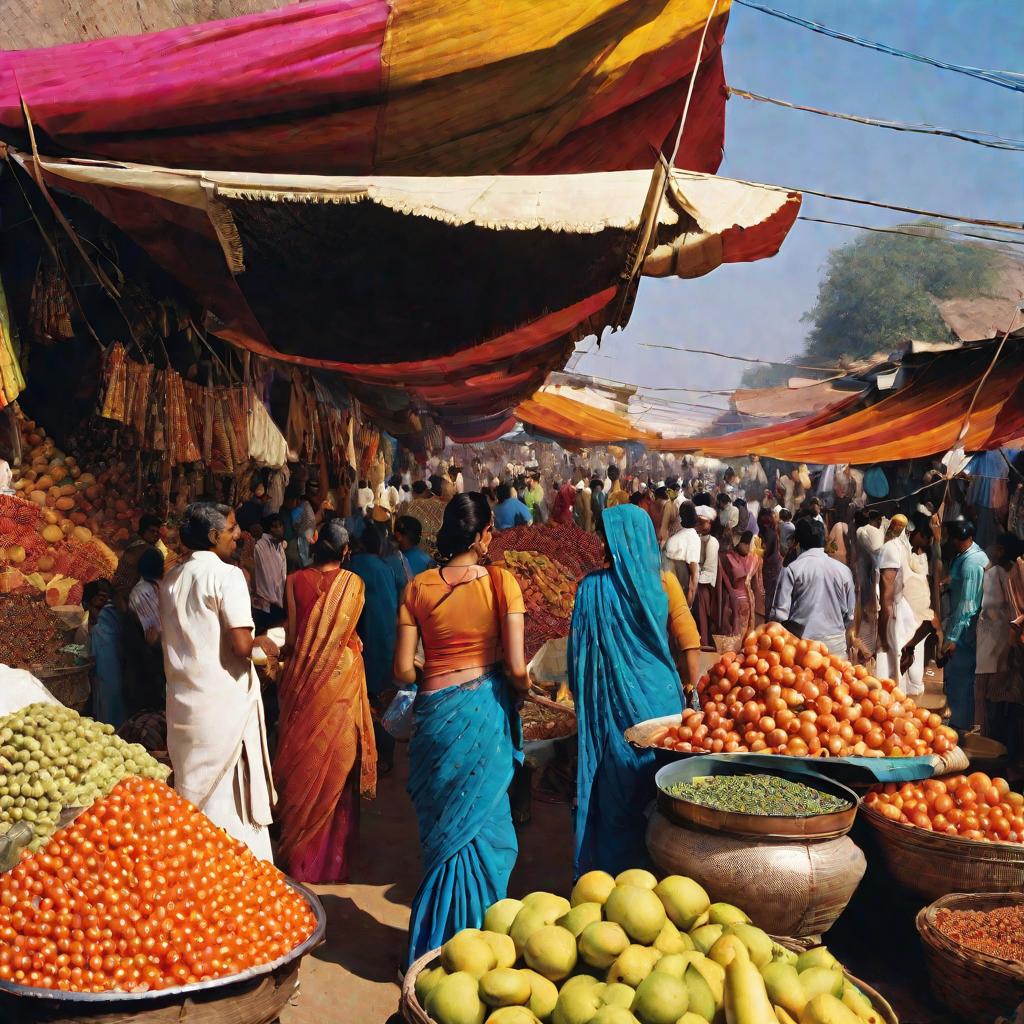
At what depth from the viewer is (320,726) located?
4.29m

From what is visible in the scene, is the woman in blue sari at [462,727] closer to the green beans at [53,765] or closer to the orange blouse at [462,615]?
the orange blouse at [462,615]

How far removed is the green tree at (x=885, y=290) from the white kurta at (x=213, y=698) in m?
54.5

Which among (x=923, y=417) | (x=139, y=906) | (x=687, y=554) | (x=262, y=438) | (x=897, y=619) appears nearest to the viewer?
(x=139, y=906)

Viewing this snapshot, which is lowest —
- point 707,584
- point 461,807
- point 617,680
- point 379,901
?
point 379,901

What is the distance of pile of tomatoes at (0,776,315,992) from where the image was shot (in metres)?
2.25

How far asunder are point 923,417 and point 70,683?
300 inches

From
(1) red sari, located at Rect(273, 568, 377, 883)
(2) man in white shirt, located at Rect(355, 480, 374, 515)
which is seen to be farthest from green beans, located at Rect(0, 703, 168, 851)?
(2) man in white shirt, located at Rect(355, 480, 374, 515)

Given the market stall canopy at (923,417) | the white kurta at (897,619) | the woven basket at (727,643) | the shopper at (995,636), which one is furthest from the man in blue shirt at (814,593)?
the woven basket at (727,643)

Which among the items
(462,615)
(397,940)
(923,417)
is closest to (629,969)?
(462,615)

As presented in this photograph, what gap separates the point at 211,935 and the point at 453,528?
155 centimetres

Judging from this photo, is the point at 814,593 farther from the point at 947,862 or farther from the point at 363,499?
the point at 363,499

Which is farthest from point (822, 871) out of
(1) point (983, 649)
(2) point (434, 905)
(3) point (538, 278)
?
(1) point (983, 649)

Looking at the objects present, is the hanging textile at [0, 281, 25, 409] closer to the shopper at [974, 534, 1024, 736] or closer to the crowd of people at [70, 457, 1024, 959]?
the crowd of people at [70, 457, 1024, 959]

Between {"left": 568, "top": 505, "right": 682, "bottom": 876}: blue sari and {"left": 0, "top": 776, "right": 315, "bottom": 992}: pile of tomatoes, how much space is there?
135cm
